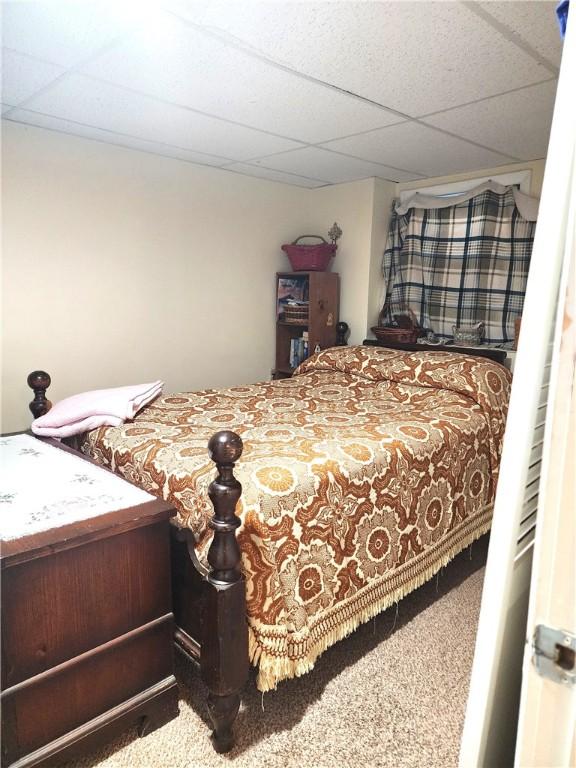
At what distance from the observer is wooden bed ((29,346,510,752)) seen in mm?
1401

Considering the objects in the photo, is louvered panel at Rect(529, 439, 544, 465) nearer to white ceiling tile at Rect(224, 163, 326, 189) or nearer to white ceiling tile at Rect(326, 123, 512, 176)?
white ceiling tile at Rect(326, 123, 512, 176)

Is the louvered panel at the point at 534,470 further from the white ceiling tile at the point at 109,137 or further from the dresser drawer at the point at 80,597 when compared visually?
the white ceiling tile at the point at 109,137

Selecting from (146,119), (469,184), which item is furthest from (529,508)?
(469,184)

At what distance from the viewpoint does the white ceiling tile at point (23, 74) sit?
1878 millimetres

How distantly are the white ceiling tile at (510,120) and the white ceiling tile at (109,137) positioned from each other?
4.84ft

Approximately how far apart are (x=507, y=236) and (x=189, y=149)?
206cm

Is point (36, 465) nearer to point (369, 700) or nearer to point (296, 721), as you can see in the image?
point (296, 721)

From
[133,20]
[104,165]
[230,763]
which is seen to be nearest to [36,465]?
[230,763]

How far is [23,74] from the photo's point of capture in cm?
201

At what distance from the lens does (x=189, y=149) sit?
9.82ft

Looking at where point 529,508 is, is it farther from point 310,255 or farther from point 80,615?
point 310,255

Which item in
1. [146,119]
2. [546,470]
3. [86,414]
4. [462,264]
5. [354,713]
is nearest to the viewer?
[546,470]

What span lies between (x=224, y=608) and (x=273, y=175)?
3066 mm

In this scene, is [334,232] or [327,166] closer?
[327,166]
